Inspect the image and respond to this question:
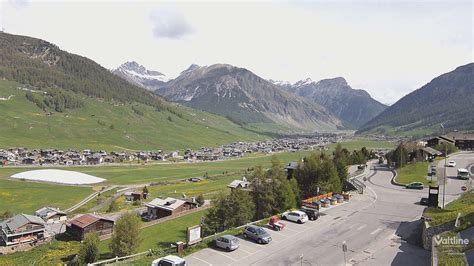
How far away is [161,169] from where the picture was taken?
590ft

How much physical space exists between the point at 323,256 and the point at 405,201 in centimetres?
3336

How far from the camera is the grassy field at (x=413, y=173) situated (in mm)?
84088

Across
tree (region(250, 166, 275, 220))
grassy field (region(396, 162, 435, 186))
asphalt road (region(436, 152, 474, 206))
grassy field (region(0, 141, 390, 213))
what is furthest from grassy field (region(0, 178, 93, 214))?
asphalt road (region(436, 152, 474, 206))

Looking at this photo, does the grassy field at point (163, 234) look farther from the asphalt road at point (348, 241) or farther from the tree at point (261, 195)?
the asphalt road at point (348, 241)

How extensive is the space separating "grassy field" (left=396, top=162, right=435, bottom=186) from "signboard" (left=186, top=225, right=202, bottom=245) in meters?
57.8

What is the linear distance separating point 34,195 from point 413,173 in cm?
10690

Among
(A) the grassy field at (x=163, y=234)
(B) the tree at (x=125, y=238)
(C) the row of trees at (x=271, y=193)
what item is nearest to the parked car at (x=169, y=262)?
(B) the tree at (x=125, y=238)

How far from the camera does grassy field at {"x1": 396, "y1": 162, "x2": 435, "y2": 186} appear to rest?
8409 cm

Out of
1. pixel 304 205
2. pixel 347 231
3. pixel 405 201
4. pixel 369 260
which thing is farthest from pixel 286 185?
pixel 369 260

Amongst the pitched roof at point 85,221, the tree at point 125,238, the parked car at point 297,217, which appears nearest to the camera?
the tree at point 125,238

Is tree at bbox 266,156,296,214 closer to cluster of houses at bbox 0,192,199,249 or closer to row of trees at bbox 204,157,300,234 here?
row of trees at bbox 204,157,300,234

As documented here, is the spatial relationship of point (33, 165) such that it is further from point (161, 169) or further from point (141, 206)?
point (141, 206)

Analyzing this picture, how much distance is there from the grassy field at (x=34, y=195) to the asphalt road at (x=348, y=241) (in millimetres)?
75368

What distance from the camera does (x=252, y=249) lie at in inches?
1642
